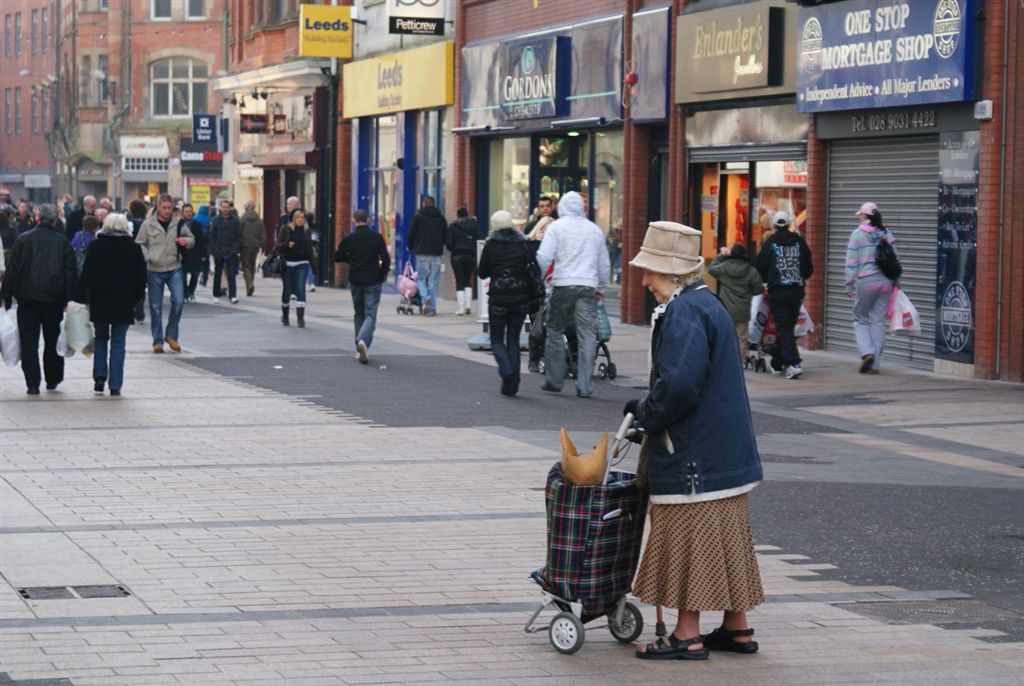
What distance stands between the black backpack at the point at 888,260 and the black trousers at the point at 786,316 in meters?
0.87

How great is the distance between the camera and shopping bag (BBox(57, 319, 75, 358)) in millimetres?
16844

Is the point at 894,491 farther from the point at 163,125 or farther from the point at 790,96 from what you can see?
the point at 163,125

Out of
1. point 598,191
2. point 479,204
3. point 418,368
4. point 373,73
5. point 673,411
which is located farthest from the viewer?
point 373,73

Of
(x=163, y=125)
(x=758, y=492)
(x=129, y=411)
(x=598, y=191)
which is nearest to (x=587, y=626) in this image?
(x=758, y=492)

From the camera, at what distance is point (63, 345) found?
1688 centimetres

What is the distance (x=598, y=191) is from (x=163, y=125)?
5082 centimetres

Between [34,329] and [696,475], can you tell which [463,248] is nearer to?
[34,329]

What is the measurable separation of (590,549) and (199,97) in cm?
7140

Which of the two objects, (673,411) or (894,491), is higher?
A: (673,411)

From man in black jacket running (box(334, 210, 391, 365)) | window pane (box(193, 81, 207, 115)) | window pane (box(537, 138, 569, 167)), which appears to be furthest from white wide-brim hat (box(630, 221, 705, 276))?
window pane (box(193, 81, 207, 115))

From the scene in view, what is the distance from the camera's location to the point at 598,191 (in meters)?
27.9

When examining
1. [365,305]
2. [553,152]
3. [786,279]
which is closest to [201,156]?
[553,152]

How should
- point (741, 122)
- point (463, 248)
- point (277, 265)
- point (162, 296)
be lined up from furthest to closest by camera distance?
point (463, 248) → point (277, 265) → point (741, 122) → point (162, 296)

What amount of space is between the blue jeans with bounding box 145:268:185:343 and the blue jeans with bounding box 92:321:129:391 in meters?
3.99
